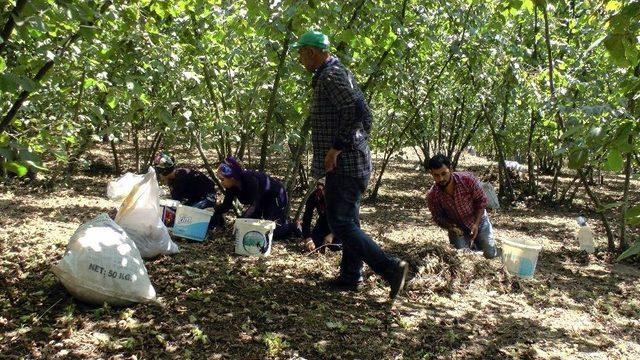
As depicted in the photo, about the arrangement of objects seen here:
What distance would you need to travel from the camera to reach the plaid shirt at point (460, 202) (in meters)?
5.23

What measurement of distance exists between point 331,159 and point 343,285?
1067 millimetres

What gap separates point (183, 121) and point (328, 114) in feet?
5.86

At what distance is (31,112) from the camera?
6.88m

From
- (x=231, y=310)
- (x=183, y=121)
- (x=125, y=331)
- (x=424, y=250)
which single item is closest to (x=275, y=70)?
(x=183, y=121)

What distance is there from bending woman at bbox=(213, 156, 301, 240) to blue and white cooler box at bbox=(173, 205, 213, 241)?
40cm

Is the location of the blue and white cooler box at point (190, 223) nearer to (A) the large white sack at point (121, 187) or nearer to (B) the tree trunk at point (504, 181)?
(A) the large white sack at point (121, 187)

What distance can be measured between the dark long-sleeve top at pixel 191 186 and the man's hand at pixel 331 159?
287 centimetres

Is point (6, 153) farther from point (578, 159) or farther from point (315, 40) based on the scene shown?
point (315, 40)

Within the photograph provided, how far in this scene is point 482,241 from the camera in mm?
5527

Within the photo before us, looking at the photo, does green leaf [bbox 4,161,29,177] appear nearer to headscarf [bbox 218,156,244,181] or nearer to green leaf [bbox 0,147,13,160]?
green leaf [bbox 0,147,13,160]

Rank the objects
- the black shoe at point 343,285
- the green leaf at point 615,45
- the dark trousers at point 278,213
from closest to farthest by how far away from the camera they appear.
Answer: the green leaf at point 615,45, the black shoe at point 343,285, the dark trousers at point 278,213

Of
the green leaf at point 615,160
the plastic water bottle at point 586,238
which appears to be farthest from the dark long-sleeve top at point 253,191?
the green leaf at point 615,160

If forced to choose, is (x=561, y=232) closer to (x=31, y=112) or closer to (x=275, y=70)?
(x=275, y=70)

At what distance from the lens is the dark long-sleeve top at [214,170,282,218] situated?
552cm
